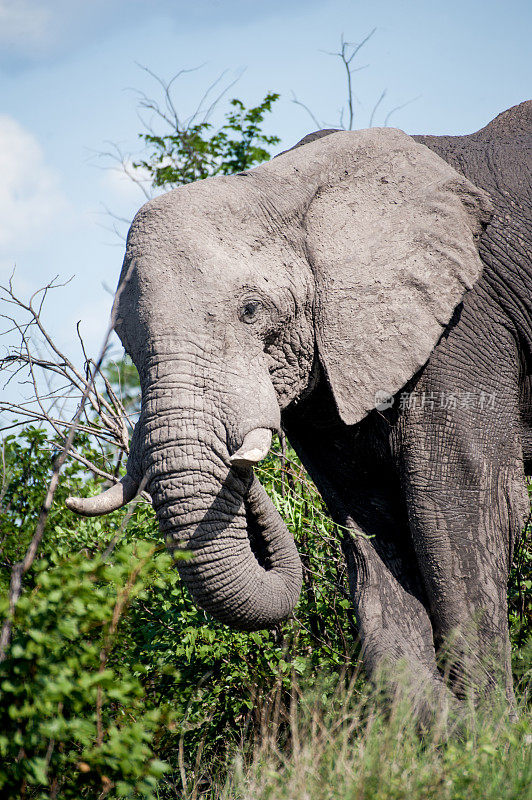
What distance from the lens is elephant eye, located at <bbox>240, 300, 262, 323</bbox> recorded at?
309 cm

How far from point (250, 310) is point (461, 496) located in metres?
1.18

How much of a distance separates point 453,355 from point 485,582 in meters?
Result: 0.96

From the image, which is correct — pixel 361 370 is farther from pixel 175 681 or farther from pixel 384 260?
pixel 175 681

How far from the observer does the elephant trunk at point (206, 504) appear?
112 inches

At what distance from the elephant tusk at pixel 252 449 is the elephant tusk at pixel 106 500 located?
0.47m

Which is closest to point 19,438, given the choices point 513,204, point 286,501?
point 286,501

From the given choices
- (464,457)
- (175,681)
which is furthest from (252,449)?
(175,681)

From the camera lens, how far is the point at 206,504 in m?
2.86

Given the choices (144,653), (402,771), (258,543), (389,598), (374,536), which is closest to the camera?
Result: (402,771)

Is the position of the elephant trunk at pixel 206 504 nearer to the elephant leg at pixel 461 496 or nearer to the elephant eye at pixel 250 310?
the elephant eye at pixel 250 310

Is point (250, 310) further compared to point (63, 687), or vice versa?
point (250, 310)

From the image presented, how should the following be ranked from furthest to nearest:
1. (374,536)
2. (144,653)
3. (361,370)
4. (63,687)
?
(144,653), (374,536), (361,370), (63,687)

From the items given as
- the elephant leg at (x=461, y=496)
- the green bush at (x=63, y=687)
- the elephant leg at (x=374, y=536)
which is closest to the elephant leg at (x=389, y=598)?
the elephant leg at (x=374, y=536)

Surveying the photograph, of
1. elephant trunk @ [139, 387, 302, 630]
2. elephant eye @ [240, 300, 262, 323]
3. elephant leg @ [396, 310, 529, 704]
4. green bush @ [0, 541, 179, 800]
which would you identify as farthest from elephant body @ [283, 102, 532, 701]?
green bush @ [0, 541, 179, 800]
